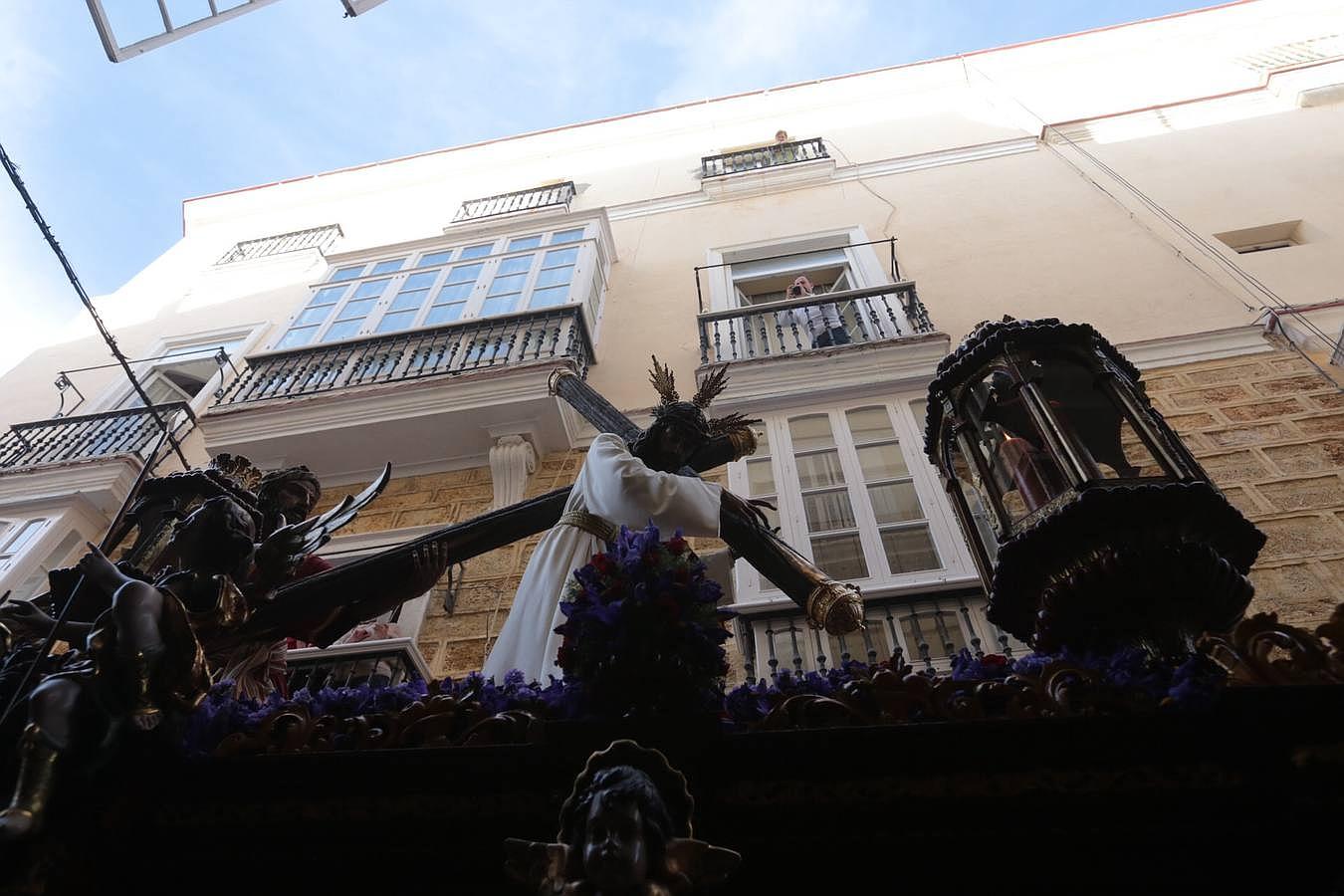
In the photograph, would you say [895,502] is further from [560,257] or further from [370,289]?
[370,289]

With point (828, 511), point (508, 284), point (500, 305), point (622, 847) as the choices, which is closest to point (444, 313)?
point (500, 305)

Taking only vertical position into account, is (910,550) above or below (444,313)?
below

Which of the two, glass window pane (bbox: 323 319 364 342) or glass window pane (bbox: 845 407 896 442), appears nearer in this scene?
glass window pane (bbox: 845 407 896 442)

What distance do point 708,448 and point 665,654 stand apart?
4.82 ft

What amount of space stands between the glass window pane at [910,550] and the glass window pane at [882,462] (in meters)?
0.59

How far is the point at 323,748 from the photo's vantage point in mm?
2086

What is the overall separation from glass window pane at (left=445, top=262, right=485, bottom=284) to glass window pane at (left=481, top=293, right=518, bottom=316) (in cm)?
71

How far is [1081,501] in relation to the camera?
245 cm

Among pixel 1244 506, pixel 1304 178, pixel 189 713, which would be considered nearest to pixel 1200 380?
pixel 1244 506

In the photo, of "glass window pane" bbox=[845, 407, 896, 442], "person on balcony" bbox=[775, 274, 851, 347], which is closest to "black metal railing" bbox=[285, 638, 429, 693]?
"glass window pane" bbox=[845, 407, 896, 442]

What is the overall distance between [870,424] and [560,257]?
4.44 meters

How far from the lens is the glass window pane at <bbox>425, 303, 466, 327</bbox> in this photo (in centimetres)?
855

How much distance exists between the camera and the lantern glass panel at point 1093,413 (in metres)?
3.32

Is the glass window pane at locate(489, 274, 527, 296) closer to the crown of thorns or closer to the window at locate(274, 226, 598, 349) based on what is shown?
the window at locate(274, 226, 598, 349)
